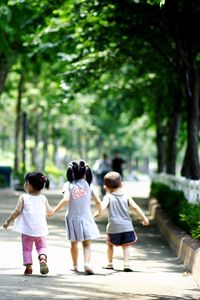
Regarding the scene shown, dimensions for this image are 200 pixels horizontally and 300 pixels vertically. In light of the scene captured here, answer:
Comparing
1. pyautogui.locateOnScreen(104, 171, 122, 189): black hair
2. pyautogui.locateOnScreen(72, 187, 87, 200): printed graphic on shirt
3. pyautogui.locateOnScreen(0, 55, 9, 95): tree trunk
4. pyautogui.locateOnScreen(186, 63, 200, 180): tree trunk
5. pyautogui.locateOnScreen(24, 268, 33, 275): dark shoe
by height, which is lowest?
pyautogui.locateOnScreen(24, 268, 33, 275): dark shoe

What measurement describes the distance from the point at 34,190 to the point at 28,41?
10.8 meters

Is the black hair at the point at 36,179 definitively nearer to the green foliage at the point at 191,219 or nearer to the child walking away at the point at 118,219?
the child walking away at the point at 118,219

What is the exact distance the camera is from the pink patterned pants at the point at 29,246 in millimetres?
10305

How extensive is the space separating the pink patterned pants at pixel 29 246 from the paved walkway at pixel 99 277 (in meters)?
0.23

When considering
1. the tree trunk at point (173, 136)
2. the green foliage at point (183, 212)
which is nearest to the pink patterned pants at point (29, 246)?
the green foliage at point (183, 212)

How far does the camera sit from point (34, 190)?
1044 centimetres

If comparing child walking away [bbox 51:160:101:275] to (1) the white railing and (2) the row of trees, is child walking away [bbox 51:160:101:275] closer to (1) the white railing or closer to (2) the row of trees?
(2) the row of trees

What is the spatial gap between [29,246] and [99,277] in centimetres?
96

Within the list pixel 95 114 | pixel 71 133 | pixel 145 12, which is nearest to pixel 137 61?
pixel 145 12

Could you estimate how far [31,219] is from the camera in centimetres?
1035

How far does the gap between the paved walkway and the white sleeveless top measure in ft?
1.82

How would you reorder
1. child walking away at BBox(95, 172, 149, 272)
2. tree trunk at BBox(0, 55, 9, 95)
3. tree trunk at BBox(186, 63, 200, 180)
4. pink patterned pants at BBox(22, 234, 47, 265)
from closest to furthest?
pink patterned pants at BBox(22, 234, 47, 265) → child walking away at BBox(95, 172, 149, 272) → tree trunk at BBox(186, 63, 200, 180) → tree trunk at BBox(0, 55, 9, 95)

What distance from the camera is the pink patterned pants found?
10.3 m

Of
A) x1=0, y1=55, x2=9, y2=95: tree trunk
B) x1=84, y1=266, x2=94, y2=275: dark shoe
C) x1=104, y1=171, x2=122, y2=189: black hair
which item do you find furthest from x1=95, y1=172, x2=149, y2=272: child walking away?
x1=0, y1=55, x2=9, y2=95: tree trunk
